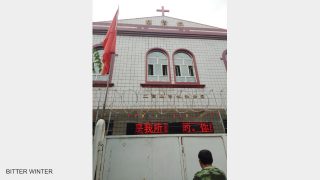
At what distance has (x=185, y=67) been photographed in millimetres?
6828

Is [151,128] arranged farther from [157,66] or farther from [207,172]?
[207,172]

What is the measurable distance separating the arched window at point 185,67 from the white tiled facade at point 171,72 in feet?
0.50

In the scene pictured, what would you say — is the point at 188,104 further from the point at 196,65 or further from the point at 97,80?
the point at 97,80

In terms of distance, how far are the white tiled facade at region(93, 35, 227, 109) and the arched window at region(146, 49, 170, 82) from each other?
148 millimetres

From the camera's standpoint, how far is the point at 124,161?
463 cm

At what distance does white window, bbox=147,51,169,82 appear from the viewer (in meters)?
6.45

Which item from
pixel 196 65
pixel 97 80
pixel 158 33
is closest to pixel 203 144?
pixel 196 65

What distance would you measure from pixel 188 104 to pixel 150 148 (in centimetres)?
181

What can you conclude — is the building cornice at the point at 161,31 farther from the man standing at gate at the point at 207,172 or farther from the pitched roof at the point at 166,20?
the man standing at gate at the point at 207,172

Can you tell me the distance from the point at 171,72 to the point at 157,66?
506 mm

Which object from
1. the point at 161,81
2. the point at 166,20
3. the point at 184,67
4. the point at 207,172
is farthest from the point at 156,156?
the point at 166,20

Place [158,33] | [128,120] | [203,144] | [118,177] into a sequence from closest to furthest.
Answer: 1. [118,177]
2. [203,144]
3. [128,120]
4. [158,33]

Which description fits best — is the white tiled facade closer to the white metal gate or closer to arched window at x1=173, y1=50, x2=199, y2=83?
arched window at x1=173, y1=50, x2=199, y2=83

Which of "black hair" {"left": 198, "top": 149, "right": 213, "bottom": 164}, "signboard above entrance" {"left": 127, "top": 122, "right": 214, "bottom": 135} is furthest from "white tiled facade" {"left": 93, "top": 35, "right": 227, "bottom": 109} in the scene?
"black hair" {"left": 198, "top": 149, "right": 213, "bottom": 164}
